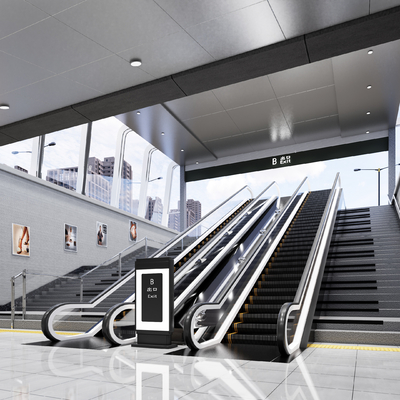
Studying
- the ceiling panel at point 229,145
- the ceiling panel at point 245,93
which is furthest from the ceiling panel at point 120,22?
the ceiling panel at point 229,145

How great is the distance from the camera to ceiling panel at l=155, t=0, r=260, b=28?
4289 mm

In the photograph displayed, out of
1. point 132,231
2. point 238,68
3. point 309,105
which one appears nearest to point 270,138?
point 309,105

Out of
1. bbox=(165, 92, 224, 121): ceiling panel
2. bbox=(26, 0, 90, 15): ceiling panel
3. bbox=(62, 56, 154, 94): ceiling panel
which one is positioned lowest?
bbox=(62, 56, 154, 94): ceiling panel

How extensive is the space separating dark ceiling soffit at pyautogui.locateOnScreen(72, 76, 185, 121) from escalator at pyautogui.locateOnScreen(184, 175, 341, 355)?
3037 mm

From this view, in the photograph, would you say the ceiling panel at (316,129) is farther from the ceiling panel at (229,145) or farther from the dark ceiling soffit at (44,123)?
the dark ceiling soffit at (44,123)

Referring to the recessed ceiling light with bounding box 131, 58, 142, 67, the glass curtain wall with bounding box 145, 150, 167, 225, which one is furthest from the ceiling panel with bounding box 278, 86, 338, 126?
the recessed ceiling light with bounding box 131, 58, 142, 67

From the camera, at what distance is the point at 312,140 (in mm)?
16453

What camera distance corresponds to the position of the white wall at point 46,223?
1116 centimetres

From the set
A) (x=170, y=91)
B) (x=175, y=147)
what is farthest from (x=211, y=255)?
(x=175, y=147)

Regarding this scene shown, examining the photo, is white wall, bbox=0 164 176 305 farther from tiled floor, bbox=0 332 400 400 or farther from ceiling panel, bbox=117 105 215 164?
tiled floor, bbox=0 332 400 400

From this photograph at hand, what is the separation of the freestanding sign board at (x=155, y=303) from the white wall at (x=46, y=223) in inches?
182

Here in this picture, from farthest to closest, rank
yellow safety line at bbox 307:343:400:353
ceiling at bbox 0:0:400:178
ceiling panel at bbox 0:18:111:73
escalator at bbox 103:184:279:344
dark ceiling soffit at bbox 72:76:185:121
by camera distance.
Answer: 1. escalator at bbox 103:184:279:344
2. dark ceiling soffit at bbox 72:76:185:121
3. yellow safety line at bbox 307:343:400:353
4. ceiling panel at bbox 0:18:111:73
5. ceiling at bbox 0:0:400:178

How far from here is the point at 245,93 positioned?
12.0 meters

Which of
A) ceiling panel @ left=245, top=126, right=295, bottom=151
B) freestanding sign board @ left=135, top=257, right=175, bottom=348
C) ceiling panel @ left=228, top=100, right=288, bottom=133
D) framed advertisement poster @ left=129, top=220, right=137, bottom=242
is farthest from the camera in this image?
framed advertisement poster @ left=129, top=220, right=137, bottom=242
